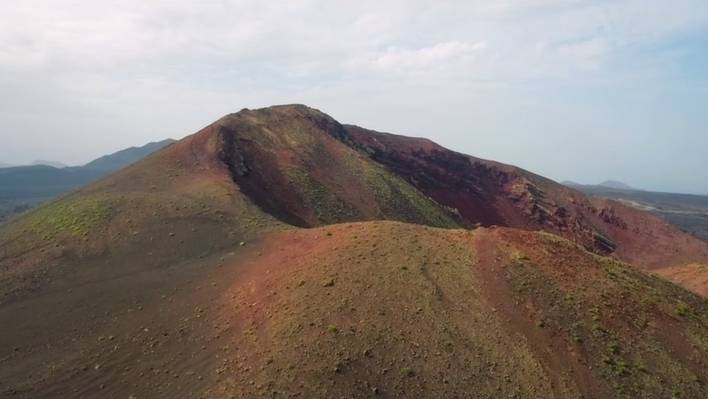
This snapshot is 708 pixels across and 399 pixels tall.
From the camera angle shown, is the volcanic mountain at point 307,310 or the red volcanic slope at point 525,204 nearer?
the volcanic mountain at point 307,310

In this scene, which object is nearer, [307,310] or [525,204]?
[307,310]

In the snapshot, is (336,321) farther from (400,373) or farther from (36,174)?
(36,174)

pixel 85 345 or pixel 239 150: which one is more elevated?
pixel 239 150

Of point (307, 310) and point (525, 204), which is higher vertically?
point (525, 204)

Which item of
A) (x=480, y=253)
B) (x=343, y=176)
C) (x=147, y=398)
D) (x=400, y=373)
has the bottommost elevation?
(x=147, y=398)

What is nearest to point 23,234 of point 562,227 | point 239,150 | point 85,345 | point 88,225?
point 88,225

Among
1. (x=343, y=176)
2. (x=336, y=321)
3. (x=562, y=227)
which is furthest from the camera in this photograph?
(x=562, y=227)

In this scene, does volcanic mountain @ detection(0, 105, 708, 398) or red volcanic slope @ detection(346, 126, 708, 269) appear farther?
red volcanic slope @ detection(346, 126, 708, 269)

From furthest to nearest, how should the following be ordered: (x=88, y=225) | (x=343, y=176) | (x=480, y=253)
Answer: (x=343, y=176) → (x=88, y=225) → (x=480, y=253)
